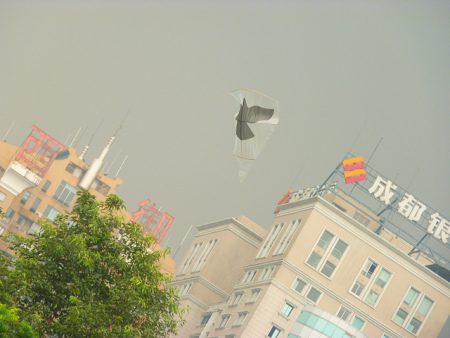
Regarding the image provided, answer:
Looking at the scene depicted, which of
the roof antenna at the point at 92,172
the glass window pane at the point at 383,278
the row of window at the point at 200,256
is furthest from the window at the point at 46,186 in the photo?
the glass window pane at the point at 383,278

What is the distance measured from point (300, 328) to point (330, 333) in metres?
3.32

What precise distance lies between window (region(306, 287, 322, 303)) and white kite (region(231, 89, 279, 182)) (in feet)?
150

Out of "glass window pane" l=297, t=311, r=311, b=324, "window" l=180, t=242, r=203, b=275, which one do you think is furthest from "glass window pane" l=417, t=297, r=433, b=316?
"window" l=180, t=242, r=203, b=275

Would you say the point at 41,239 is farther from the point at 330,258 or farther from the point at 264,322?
the point at 330,258

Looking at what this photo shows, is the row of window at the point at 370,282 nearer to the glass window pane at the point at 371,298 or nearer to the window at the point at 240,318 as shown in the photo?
the glass window pane at the point at 371,298

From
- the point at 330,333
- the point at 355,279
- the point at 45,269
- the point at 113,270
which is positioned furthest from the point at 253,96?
the point at 355,279

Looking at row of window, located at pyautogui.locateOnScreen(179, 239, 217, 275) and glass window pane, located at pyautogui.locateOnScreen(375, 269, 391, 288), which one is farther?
row of window, located at pyautogui.locateOnScreen(179, 239, 217, 275)

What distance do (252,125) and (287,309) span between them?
149ft

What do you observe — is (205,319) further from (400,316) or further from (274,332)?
(400,316)

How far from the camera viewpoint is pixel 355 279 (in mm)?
80562

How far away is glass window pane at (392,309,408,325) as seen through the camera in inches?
3174

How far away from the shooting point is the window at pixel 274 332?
249 ft

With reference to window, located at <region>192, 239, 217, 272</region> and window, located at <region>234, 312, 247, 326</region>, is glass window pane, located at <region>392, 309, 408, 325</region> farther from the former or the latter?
window, located at <region>192, 239, 217, 272</region>

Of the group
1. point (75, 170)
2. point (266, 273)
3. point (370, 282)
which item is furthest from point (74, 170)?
point (370, 282)
